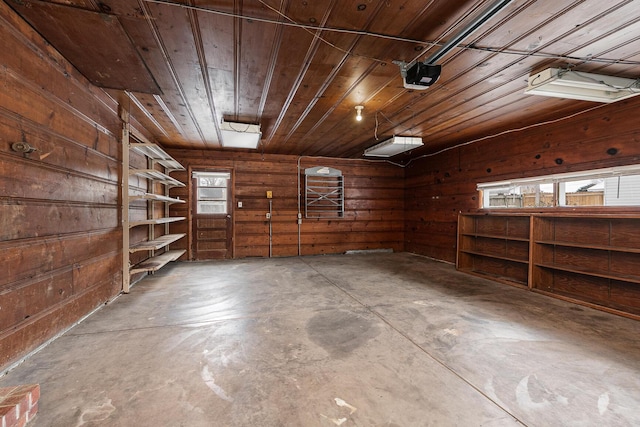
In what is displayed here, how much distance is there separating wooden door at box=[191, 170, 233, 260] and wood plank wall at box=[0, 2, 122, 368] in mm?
2609

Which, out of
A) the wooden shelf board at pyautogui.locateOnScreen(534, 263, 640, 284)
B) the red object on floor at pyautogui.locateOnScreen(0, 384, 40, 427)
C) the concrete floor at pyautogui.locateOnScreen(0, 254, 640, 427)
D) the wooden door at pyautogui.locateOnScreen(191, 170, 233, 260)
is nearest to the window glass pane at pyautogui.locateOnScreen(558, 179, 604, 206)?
the wooden shelf board at pyautogui.locateOnScreen(534, 263, 640, 284)

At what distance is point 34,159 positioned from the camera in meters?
1.79

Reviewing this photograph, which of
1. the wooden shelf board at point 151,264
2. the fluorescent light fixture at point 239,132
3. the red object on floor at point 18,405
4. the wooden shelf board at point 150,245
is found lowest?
the red object on floor at point 18,405

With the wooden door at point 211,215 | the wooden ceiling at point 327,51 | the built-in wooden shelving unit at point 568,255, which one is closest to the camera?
the wooden ceiling at point 327,51

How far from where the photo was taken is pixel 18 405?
115 centimetres

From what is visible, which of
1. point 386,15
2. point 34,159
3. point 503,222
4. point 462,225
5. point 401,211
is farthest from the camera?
point 401,211

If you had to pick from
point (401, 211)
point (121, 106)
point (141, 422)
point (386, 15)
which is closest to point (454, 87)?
point (386, 15)

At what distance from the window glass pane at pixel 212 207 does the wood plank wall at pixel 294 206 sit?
0.24m

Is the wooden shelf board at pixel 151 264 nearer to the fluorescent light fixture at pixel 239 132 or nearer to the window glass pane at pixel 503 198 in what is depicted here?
the fluorescent light fixture at pixel 239 132

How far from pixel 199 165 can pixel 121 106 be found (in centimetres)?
228

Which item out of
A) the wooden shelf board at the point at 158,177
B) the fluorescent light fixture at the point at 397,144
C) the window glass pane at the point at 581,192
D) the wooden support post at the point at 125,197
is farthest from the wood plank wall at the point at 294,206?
the window glass pane at the point at 581,192

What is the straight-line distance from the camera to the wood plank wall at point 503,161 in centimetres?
282

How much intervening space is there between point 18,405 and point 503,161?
5.29m

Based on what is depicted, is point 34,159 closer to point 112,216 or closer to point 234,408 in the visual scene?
point 112,216
